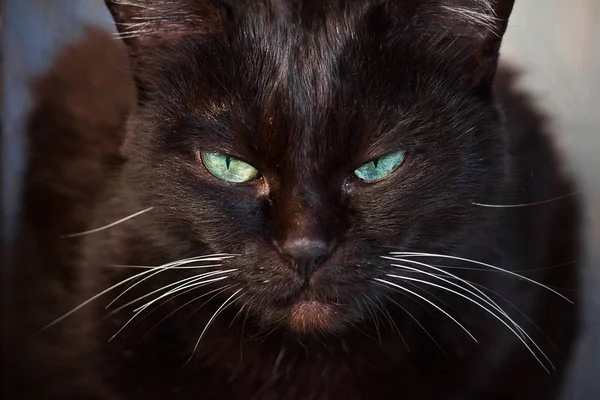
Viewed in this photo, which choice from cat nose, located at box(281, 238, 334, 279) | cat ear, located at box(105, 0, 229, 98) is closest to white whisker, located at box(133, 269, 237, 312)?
cat nose, located at box(281, 238, 334, 279)

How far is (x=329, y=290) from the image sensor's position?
2.94 ft

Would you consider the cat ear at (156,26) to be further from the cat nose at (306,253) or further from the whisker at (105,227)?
the cat nose at (306,253)

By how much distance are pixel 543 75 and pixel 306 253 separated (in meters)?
0.63

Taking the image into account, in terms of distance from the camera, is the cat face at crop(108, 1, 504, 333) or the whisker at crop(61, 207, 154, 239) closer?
the cat face at crop(108, 1, 504, 333)

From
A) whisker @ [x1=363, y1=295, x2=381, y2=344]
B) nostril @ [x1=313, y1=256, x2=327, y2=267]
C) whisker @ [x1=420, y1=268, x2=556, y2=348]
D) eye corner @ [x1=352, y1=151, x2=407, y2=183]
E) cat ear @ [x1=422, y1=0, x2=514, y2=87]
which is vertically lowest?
whisker @ [x1=420, y1=268, x2=556, y2=348]

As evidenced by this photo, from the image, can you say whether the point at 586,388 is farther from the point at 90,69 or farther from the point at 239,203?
the point at 90,69

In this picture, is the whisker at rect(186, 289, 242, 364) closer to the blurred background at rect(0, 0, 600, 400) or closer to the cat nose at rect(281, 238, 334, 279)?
the cat nose at rect(281, 238, 334, 279)

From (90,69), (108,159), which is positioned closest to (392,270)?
(108,159)

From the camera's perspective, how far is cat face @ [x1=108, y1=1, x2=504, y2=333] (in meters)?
0.88

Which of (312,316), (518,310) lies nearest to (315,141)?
(312,316)

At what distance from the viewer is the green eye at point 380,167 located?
0.91 m

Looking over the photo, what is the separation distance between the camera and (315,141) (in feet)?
2.87

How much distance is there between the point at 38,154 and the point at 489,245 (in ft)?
2.53

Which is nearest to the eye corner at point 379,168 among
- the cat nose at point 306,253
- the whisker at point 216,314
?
the cat nose at point 306,253
